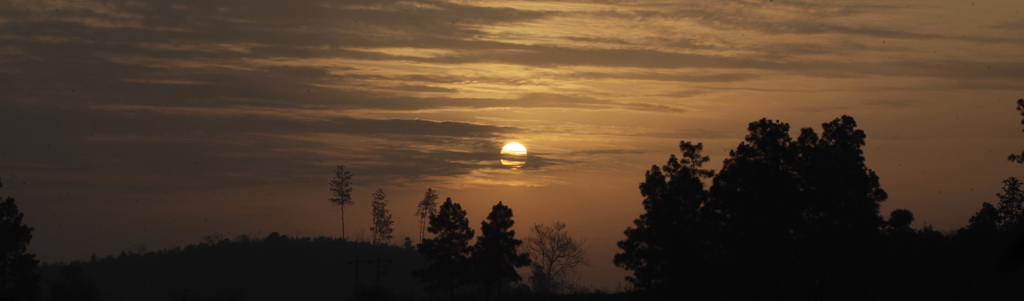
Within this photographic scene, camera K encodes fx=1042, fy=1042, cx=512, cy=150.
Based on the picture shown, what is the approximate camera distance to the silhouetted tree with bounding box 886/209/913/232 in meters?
65.2

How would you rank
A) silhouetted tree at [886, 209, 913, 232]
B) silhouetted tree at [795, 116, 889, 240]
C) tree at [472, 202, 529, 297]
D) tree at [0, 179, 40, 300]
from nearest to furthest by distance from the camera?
silhouetted tree at [795, 116, 889, 240] < silhouetted tree at [886, 209, 913, 232] < tree at [0, 179, 40, 300] < tree at [472, 202, 529, 297]

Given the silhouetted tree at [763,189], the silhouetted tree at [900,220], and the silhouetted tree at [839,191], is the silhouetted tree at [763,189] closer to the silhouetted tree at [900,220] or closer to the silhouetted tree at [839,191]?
the silhouetted tree at [839,191]

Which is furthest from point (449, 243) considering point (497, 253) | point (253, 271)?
point (253, 271)

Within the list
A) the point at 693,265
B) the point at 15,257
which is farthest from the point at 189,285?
the point at 693,265

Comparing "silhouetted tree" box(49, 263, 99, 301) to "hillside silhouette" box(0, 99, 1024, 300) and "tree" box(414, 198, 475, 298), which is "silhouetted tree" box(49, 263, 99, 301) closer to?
"hillside silhouette" box(0, 99, 1024, 300)

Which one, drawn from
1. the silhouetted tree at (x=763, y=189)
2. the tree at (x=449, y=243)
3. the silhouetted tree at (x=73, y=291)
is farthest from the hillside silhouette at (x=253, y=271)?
the silhouetted tree at (x=763, y=189)

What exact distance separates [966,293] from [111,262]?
149 meters

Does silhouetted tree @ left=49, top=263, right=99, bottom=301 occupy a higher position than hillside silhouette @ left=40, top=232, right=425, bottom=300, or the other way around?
→ hillside silhouette @ left=40, top=232, right=425, bottom=300

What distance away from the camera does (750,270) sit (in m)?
62.0

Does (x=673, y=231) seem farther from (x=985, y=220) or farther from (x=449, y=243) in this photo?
(x=449, y=243)

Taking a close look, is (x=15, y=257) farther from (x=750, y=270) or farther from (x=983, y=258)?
(x=983, y=258)

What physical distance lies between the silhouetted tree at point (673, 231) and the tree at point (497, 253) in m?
24.9

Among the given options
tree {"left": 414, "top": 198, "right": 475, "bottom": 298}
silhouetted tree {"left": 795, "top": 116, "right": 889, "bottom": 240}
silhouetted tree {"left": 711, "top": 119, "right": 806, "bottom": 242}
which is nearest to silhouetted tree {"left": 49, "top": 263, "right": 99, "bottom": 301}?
tree {"left": 414, "top": 198, "right": 475, "bottom": 298}

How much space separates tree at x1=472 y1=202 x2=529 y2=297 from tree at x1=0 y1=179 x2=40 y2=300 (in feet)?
Answer: 127
